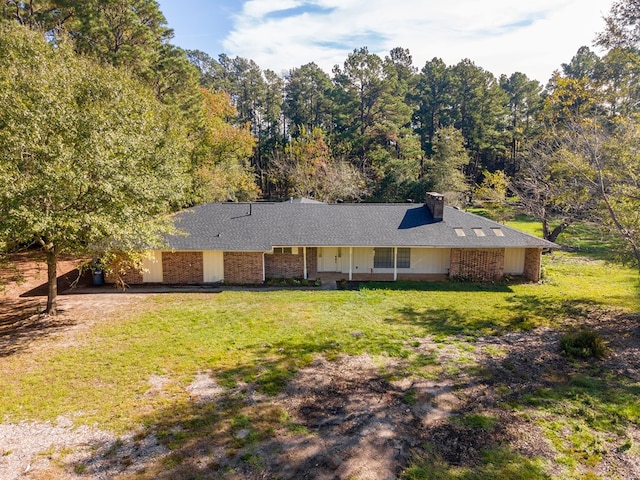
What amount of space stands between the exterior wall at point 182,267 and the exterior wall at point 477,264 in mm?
11856

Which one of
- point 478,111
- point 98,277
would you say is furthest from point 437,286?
point 478,111

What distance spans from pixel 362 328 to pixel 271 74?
2086 inches

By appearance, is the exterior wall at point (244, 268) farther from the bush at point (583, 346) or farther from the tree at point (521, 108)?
the tree at point (521, 108)

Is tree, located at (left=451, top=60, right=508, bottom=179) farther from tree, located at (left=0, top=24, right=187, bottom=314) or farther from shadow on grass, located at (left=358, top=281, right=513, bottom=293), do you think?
tree, located at (left=0, top=24, right=187, bottom=314)

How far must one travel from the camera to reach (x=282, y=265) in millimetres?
18938

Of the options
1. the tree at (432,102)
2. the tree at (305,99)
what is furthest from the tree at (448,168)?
the tree at (305,99)

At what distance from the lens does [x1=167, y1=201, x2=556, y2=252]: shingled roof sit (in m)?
18.2

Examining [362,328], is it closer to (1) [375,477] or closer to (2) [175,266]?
(1) [375,477]

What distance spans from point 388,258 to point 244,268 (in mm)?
7146

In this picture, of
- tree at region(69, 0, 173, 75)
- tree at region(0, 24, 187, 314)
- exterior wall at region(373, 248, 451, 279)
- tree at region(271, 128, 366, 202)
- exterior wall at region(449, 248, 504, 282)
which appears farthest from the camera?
tree at region(271, 128, 366, 202)

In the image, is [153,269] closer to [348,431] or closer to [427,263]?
[427,263]

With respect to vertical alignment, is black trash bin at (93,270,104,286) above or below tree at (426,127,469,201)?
below

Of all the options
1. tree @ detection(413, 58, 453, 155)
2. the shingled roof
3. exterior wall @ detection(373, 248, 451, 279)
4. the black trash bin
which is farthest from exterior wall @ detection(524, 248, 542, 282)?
tree @ detection(413, 58, 453, 155)

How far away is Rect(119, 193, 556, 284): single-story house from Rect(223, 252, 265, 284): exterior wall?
46 millimetres
